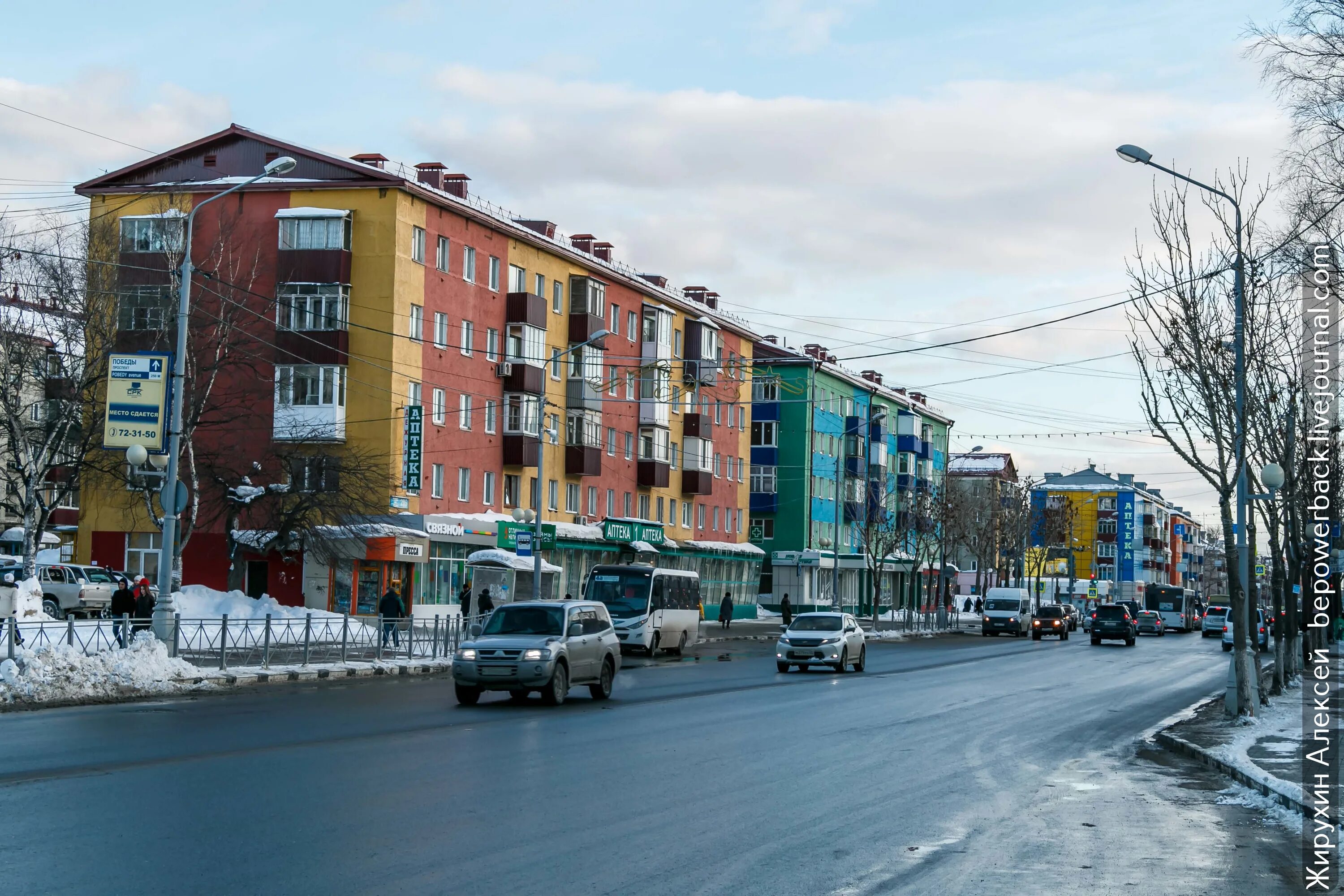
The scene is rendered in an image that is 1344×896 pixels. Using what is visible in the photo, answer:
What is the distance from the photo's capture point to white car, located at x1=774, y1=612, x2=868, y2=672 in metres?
36.0

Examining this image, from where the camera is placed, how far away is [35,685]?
22125mm

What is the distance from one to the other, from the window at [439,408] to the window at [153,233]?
25.1 feet

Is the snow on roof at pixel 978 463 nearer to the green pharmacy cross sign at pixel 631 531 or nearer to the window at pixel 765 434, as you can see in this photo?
the window at pixel 765 434

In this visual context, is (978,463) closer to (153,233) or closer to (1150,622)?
(1150,622)

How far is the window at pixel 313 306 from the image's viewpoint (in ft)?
171

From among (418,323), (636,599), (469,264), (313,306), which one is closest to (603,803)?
(636,599)

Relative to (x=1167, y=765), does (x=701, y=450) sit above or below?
above

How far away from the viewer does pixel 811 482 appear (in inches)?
3580

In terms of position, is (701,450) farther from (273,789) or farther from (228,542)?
(273,789)

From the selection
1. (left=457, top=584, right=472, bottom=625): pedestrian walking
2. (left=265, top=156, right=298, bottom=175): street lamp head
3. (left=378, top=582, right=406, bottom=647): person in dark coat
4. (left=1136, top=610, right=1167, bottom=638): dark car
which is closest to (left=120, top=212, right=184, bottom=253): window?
(left=457, top=584, right=472, bottom=625): pedestrian walking

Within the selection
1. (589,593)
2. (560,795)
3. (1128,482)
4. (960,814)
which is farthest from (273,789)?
(1128,482)

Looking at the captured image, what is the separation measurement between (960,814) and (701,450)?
217 feet

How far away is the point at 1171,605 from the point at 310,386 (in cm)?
6139

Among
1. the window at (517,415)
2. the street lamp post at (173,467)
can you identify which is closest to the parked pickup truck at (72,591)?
the window at (517,415)
